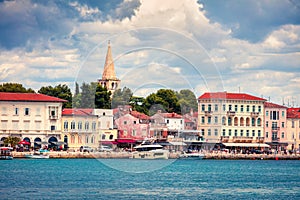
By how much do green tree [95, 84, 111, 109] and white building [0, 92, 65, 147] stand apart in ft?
19.3

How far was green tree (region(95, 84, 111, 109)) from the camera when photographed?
312 ft

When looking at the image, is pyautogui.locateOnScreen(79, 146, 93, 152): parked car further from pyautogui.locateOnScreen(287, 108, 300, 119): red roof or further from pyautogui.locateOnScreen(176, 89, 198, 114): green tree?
pyautogui.locateOnScreen(287, 108, 300, 119): red roof

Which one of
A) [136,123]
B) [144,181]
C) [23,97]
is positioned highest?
[23,97]

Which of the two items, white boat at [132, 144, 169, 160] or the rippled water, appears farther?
white boat at [132, 144, 169, 160]

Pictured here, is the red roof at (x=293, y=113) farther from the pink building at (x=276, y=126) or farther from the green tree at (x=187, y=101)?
the green tree at (x=187, y=101)

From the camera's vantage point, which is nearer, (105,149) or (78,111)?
(78,111)

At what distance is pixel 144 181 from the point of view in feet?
202

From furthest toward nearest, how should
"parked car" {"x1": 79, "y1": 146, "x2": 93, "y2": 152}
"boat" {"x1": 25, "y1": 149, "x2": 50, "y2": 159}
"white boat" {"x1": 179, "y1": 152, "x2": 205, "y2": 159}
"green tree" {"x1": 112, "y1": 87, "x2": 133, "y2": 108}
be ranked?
1. "white boat" {"x1": 179, "y1": 152, "x2": 205, "y2": 159}
2. "parked car" {"x1": 79, "y1": 146, "x2": 93, "y2": 152}
3. "boat" {"x1": 25, "y1": 149, "x2": 50, "y2": 159}
4. "green tree" {"x1": 112, "y1": 87, "x2": 133, "y2": 108}

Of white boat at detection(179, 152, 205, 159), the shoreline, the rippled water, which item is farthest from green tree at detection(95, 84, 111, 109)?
the rippled water

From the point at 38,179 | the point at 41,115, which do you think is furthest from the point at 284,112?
the point at 38,179

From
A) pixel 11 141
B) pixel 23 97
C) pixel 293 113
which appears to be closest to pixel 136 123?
pixel 11 141

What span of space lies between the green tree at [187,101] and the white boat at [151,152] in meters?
5.54

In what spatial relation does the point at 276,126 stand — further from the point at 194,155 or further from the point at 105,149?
the point at 105,149

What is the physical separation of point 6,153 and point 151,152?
19.0 m
